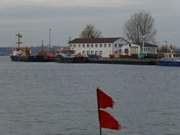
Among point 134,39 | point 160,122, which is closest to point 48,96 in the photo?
point 160,122

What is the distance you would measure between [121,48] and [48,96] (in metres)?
116

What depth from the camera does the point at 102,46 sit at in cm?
16575

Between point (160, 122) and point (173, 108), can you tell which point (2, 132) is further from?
point (173, 108)

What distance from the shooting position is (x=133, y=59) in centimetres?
14100

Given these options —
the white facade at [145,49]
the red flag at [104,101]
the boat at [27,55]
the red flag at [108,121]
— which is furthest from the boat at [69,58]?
the red flag at [104,101]

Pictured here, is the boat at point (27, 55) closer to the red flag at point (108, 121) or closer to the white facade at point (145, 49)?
the white facade at point (145, 49)

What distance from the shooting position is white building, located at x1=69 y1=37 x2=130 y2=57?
6417 inches

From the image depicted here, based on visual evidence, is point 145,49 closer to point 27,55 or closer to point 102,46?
point 102,46

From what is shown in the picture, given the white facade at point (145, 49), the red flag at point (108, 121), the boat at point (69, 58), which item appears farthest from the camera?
the white facade at point (145, 49)

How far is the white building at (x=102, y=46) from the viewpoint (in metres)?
163

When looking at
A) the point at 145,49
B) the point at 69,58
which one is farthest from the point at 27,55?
the point at 145,49

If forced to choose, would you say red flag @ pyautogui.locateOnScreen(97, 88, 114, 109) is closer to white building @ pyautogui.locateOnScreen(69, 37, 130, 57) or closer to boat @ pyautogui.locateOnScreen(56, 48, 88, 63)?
boat @ pyautogui.locateOnScreen(56, 48, 88, 63)

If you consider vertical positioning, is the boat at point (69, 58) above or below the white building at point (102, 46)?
below

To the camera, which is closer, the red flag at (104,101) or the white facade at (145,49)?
the red flag at (104,101)
